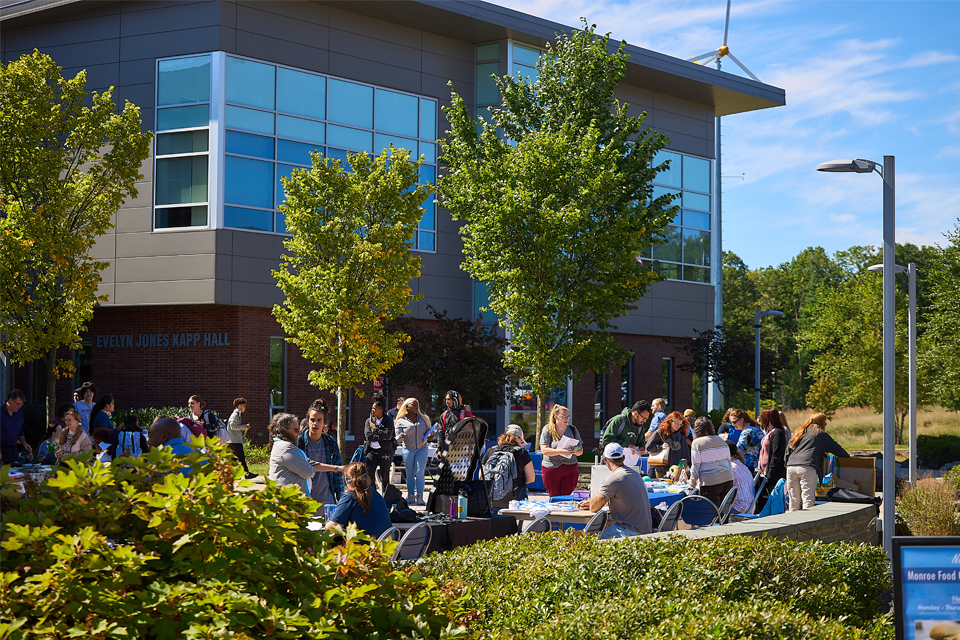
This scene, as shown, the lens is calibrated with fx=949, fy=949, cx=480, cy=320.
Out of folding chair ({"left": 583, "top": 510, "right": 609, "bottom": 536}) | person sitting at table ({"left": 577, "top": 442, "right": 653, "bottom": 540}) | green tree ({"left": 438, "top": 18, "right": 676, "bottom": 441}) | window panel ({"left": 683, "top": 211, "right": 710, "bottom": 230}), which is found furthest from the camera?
window panel ({"left": 683, "top": 211, "right": 710, "bottom": 230})

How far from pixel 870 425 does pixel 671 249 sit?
22.1 meters

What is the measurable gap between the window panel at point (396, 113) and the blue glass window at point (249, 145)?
12.3 feet

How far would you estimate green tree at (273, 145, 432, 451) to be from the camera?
21.2m

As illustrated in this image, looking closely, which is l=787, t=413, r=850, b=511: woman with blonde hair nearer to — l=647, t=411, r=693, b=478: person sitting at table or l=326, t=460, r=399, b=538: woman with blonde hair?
l=647, t=411, r=693, b=478: person sitting at table

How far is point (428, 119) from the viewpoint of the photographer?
3053cm

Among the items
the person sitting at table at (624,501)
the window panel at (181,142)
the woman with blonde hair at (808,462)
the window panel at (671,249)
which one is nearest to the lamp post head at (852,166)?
the woman with blonde hair at (808,462)

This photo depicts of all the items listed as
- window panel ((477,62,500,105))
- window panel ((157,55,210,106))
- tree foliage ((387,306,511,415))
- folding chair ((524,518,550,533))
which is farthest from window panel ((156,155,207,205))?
folding chair ((524,518,550,533))

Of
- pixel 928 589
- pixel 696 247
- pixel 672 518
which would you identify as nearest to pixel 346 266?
pixel 672 518

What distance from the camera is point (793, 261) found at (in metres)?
104

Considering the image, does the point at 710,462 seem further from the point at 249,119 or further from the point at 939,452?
the point at 939,452

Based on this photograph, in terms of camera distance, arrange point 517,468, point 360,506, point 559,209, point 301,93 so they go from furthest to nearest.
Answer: point 301,93, point 559,209, point 517,468, point 360,506

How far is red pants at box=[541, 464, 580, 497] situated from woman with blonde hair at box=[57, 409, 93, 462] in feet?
20.8

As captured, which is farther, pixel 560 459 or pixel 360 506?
pixel 560 459

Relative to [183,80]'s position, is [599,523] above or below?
below
